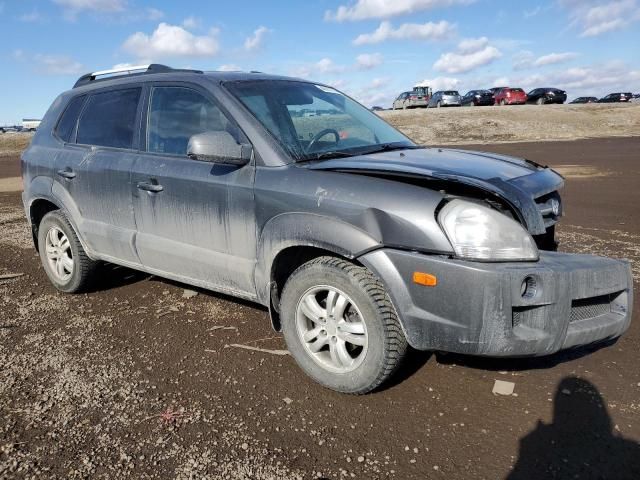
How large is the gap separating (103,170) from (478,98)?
1660 inches

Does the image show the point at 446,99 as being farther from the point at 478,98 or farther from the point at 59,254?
the point at 59,254

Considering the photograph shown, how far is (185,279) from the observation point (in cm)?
402

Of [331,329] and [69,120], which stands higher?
[69,120]

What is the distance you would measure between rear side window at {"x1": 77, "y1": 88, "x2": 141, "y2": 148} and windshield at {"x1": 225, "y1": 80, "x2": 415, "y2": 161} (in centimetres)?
102

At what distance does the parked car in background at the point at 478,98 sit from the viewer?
4272cm

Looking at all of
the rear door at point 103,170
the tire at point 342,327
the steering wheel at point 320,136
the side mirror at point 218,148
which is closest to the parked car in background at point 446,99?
the rear door at point 103,170

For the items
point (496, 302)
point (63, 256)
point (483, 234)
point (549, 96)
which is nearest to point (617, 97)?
point (549, 96)

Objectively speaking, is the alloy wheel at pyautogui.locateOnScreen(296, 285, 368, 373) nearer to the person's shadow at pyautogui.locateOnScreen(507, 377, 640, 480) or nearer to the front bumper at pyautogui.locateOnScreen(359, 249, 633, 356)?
the front bumper at pyautogui.locateOnScreen(359, 249, 633, 356)

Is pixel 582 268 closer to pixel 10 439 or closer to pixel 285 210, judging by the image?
pixel 285 210

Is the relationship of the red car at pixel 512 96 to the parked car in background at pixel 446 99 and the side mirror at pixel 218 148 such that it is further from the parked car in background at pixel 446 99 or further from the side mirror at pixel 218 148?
the side mirror at pixel 218 148

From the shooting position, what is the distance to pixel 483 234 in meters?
2.70

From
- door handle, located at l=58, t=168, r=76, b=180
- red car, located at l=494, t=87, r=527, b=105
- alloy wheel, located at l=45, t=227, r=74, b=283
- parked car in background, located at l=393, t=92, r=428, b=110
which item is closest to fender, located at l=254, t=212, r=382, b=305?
door handle, located at l=58, t=168, r=76, b=180

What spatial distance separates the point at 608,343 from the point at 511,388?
0.96m

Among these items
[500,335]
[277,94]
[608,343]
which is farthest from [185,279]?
[608,343]
